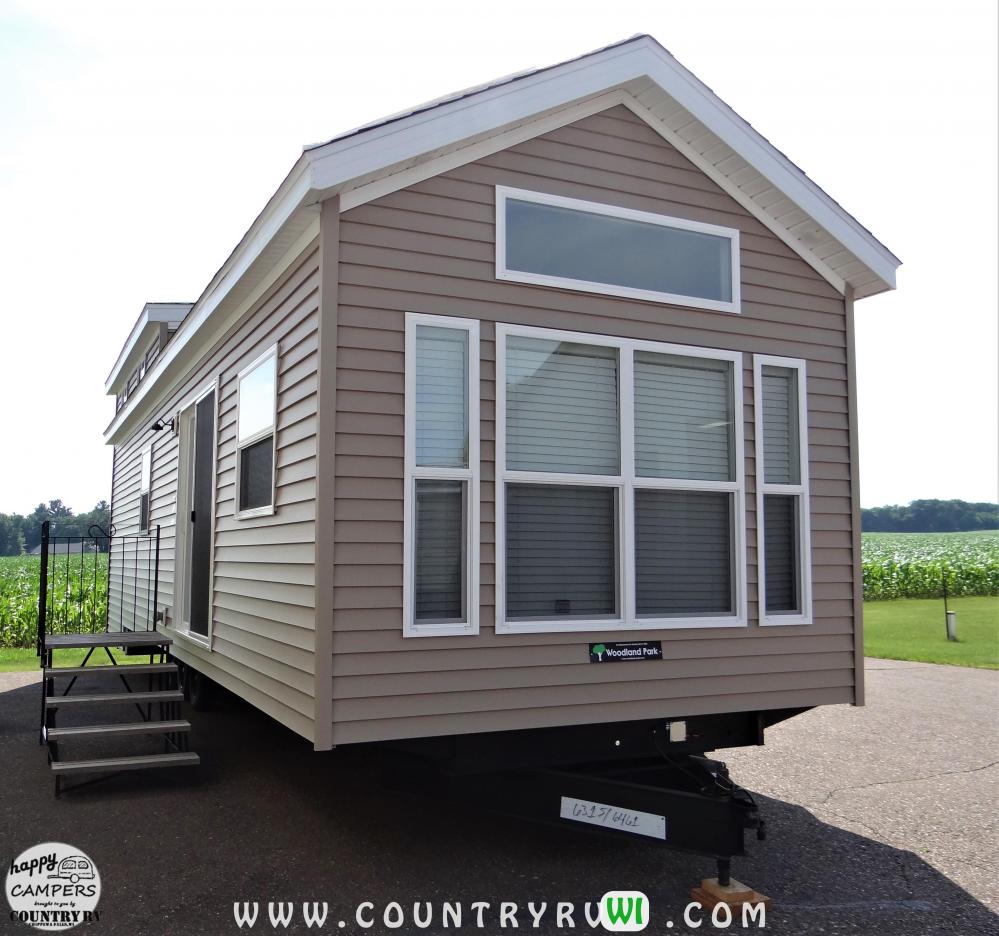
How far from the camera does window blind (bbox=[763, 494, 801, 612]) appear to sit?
17.0ft

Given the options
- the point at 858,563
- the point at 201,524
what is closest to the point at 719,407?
the point at 858,563

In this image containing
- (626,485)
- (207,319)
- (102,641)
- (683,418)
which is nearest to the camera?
(626,485)

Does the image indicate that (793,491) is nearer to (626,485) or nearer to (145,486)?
(626,485)

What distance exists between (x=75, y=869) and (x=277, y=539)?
1897 mm

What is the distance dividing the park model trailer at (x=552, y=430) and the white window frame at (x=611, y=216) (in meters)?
0.02

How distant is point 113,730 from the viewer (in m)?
5.89

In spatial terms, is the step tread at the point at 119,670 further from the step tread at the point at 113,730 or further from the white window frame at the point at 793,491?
the white window frame at the point at 793,491

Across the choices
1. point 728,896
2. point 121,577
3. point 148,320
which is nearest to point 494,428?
point 728,896

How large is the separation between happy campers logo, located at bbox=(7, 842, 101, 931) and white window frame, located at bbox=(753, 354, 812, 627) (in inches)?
147

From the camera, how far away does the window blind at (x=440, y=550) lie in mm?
4246

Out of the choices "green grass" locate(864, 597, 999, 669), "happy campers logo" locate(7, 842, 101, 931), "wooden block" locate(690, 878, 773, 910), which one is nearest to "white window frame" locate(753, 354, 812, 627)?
"wooden block" locate(690, 878, 773, 910)

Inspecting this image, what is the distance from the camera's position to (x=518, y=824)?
17.5 ft

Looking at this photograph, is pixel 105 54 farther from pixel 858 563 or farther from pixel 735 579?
pixel 858 563

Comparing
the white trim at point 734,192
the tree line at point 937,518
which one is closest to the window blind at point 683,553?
the white trim at point 734,192
